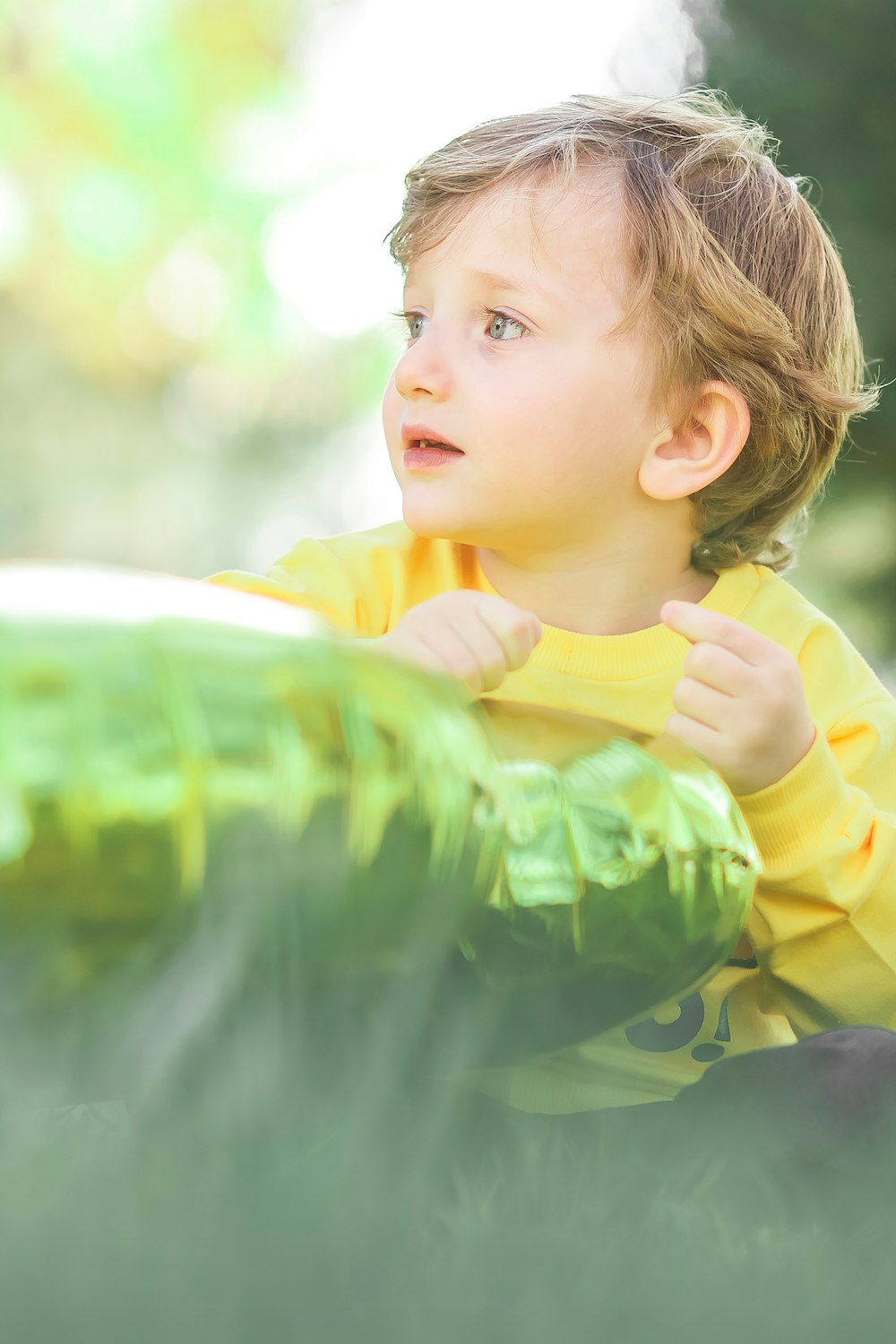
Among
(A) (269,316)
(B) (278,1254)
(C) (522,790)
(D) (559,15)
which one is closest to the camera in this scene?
(B) (278,1254)

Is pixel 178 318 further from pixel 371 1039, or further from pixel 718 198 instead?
pixel 371 1039

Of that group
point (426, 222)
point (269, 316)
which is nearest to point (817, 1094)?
point (426, 222)

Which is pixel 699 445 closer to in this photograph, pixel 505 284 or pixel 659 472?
pixel 659 472

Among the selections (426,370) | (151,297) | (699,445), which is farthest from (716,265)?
(151,297)

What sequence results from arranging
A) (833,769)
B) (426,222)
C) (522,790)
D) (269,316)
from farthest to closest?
(269,316) < (426,222) < (833,769) < (522,790)

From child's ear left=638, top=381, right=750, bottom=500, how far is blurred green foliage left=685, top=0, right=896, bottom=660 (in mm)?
345

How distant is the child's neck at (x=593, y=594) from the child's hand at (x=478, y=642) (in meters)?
0.25

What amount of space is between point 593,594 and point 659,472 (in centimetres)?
9

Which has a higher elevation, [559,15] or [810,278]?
[559,15]

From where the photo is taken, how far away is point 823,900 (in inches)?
26.0

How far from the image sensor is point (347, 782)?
1.03ft

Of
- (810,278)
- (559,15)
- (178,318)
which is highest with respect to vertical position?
(559,15)

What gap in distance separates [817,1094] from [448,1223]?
0.54ft

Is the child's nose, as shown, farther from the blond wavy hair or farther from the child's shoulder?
the child's shoulder
